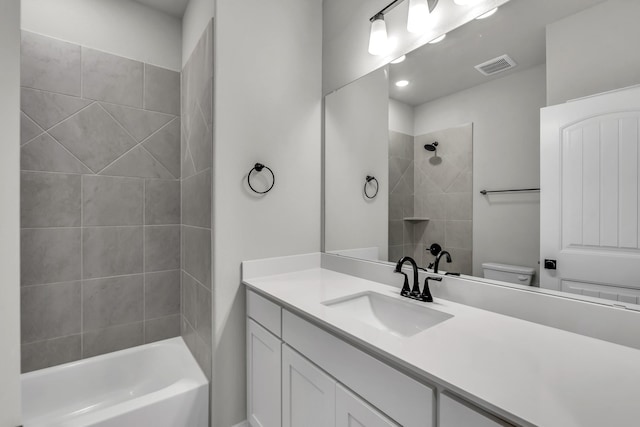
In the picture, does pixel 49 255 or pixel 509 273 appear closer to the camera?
pixel 509 273

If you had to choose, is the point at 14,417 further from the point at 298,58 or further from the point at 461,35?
the point at 461,35

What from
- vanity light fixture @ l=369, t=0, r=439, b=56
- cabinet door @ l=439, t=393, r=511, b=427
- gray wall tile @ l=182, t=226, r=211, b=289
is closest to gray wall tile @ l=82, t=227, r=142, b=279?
gray wall tile @ l=182, t=226, r=211, b=289

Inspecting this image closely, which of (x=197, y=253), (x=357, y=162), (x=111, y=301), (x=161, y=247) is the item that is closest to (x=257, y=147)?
(x=357, y=162)

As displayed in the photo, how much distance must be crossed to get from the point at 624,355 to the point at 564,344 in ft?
0.41

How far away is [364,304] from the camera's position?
1393 millimetres

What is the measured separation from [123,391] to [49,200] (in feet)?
4.19

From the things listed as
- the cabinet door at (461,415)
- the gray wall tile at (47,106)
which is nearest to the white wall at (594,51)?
the cabinet door at (461,415)

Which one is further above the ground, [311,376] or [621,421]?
[621,421]

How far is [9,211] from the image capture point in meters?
1.22

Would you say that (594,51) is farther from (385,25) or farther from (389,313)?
(389,313)

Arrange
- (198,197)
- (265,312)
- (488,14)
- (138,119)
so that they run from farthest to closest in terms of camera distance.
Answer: (138,119) → (198,197) → (265,312) → (488,14)

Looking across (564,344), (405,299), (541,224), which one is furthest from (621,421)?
(405,299)

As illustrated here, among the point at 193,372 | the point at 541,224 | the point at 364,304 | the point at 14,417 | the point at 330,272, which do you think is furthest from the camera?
the point at 330,272

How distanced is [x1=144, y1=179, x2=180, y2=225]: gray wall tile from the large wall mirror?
1.34 meters
